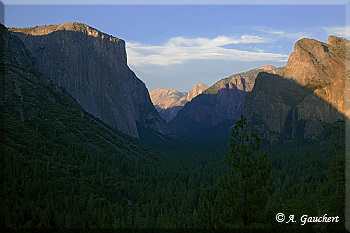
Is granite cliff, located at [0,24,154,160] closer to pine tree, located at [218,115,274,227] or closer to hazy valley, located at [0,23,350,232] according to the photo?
hazy valley, located at [0,23,350,232]

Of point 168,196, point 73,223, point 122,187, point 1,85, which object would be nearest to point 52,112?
point 1,85

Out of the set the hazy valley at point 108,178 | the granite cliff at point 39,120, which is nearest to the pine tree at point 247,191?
the hazy valley at point 108,178

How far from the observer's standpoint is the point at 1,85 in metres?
127

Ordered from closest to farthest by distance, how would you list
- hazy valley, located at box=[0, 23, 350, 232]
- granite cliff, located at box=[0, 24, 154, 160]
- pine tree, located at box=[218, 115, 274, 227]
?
pine tree, located at box=[218, 115, 274, 227] < hazy valley, located at box=[0, 23, 350, 232] < granite cliff, located at box=[0, 24, 154, 160]

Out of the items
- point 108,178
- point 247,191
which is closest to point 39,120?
point 108,178

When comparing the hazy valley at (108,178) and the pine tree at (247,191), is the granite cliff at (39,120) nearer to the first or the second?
the hazy valley at (108,178)

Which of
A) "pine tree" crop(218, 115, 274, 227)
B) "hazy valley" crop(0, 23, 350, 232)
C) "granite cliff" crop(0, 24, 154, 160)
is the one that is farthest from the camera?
"granite cliff" crop(0, 24, 154, 160)

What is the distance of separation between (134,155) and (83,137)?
30075 millimetres

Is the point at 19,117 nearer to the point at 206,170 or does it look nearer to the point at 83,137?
the point at 83,137

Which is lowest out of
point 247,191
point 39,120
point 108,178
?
point 108,178

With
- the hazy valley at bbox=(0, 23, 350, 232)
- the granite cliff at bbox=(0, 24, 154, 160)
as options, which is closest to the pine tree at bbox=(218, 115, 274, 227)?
the hazy valley at bbox=(0, 23, 350, 232)

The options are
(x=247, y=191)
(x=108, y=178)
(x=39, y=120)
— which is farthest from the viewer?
(x=39, y=120)

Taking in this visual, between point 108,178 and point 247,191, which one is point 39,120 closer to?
point 108,178

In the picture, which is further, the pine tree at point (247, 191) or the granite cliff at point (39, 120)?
the granite cliff at point (39, 120)
